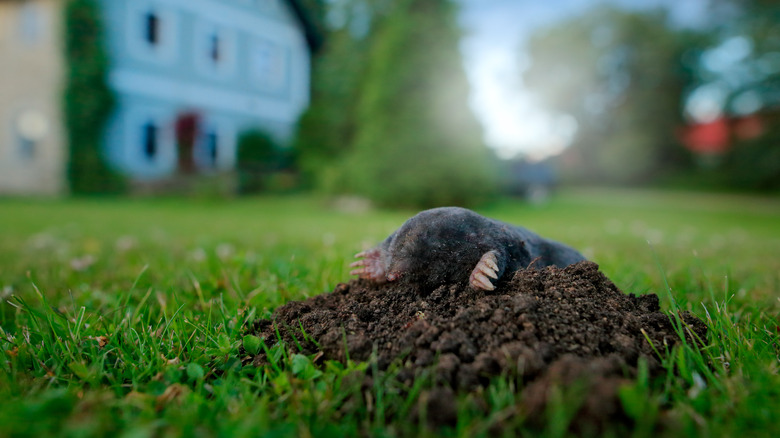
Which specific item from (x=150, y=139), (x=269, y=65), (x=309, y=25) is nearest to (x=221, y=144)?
(x=150, y=139)

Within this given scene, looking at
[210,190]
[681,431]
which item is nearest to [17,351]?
[681,431]

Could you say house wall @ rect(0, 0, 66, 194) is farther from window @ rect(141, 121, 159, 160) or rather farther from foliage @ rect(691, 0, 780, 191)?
foliage @ rect(691, 0, 780, 191)

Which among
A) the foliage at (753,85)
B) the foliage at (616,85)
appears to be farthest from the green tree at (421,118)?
the foliage at (616,85)

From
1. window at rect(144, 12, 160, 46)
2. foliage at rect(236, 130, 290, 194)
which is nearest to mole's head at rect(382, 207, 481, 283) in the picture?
foliage at rect(236, 130, 290, 194)

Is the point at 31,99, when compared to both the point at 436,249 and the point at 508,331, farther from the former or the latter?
the point at 508,331

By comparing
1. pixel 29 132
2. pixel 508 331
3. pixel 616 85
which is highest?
pixel 616 85

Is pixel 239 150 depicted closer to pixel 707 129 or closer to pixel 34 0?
pixel 34 0

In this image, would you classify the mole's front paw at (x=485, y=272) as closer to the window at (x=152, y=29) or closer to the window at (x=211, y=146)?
the window at (x=152, y=29)
